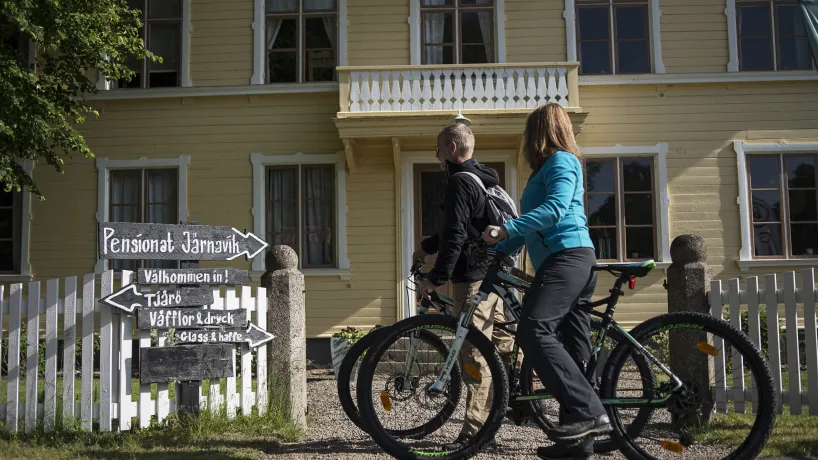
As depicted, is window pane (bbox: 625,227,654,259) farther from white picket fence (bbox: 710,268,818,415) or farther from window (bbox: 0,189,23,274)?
window (bbox: 0,189,23,274)

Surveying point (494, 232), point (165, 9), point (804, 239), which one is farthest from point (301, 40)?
point (494, 232)

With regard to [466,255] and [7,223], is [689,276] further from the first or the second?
[7,223]

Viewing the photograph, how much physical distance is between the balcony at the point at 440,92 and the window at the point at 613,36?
100 cm

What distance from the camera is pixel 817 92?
44.1 feet

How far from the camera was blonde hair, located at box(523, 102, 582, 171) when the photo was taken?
4742 millimetres

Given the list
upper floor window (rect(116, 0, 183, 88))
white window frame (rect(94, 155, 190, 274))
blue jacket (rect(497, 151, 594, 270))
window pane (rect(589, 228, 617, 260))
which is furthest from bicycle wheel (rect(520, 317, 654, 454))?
upper floor window (rect(116, 0, 183, 88))

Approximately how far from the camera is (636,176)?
13.6 meters

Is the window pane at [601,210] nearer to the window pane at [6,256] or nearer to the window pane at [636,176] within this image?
the window pane at [636,176]

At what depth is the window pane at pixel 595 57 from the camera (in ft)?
45.2

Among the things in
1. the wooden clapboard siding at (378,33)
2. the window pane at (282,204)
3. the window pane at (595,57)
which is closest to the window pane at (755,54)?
the window pane at (595,57)

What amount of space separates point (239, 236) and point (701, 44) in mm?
10114

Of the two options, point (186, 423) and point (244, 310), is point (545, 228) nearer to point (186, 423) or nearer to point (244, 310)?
point (244, 310)

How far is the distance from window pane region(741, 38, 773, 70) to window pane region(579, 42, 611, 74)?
235 centimetres

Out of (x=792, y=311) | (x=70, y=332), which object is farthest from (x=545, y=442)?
(x=70, y=332)
